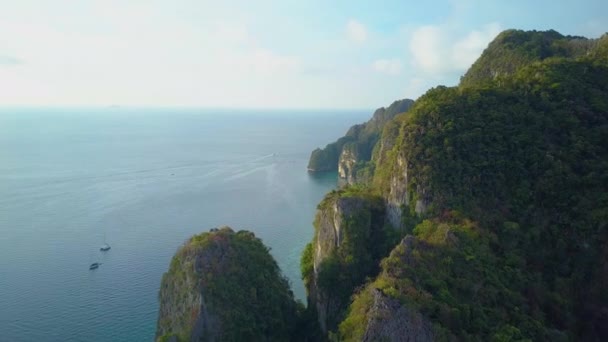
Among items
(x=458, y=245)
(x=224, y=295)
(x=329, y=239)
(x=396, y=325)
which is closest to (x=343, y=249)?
(x=329, y=239)

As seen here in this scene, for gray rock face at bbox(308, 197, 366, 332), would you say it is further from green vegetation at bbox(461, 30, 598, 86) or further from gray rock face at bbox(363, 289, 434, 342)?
green vegetation at bbox(461, 30, 598, 86)

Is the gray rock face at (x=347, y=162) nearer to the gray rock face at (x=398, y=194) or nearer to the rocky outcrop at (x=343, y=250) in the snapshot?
the rocky outcrop at (x=343, y=250)

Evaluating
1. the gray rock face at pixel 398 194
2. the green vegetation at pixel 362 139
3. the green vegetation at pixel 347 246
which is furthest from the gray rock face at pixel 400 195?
the green vegetation at pixel 362 139

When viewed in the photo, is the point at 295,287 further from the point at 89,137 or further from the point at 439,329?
the point at 89,137

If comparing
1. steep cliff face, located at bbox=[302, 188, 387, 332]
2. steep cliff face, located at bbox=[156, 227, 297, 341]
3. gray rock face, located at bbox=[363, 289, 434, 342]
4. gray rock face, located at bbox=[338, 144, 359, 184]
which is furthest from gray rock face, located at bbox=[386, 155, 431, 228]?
gray rock face, located at bbox=[338, 144, 359, 184]

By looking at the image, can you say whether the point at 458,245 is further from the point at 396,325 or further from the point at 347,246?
the point at 347,246
